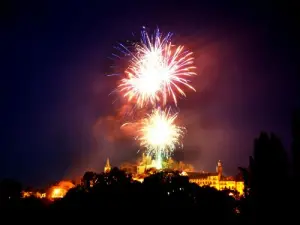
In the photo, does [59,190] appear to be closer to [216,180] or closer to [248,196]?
[216,180]

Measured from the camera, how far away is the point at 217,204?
27438 mm

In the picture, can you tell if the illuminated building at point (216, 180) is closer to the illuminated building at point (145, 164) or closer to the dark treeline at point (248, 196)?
the illuminated building at point (145, 164)

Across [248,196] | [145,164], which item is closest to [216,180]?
[145,164]

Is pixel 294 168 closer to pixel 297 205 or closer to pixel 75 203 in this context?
pixel 297 205

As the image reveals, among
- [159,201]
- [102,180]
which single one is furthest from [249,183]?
[102,180]

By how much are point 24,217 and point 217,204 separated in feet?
43.4

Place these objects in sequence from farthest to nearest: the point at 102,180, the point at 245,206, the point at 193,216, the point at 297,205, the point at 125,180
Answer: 1. the point at 102,180
2. the point at 125,180
3. the point at 245,206
4. the point at 193,216
5. the point at 297,205

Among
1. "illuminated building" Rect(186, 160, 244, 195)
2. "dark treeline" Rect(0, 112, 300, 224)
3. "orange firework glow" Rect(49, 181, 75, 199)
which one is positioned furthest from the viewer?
"illuminated building" Rect(186, 160, 244, 195)

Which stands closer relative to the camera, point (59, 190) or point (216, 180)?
point (59, 190)

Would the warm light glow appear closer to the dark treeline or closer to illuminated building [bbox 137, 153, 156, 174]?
illuminated building [bbox 137, 153, 156, 174]

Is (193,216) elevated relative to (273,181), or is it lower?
lower

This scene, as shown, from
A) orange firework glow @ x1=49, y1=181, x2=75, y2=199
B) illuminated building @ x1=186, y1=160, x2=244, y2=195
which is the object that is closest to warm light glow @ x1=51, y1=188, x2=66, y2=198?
orange firework glow @ x1=49, y1=181, x2=75, y2=199

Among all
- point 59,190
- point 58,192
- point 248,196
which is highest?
point 248,196

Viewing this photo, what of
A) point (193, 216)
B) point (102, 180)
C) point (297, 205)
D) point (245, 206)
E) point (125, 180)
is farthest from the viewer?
point (102, 180)
